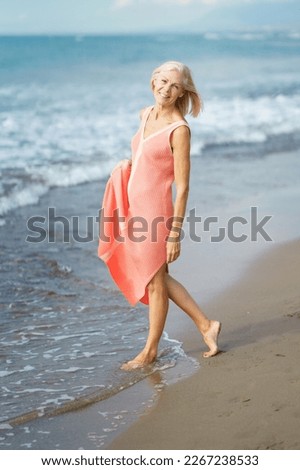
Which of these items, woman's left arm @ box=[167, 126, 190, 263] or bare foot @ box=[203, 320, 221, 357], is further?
bare foot @ box=[203, 320, 221, 357]

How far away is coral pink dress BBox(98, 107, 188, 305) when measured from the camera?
14.4 feet

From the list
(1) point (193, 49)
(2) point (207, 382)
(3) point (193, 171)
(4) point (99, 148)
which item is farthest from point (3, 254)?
(1) point (193, 49)

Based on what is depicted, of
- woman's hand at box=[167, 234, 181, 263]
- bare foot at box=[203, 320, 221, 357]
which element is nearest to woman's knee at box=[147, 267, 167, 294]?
woman's hand at box=[167, 234, 181, 263]

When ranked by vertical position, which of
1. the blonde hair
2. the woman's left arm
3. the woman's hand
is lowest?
the woman's hand

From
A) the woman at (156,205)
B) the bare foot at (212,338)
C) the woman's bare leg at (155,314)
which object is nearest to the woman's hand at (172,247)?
the woman at (156,205)

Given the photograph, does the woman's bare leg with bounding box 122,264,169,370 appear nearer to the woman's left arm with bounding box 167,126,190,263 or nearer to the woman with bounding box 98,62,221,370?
the woman with bounding box 98,62,221,370

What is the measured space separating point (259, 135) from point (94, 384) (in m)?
10.6

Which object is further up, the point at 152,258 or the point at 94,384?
the point at 152,258

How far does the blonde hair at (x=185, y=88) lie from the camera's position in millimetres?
4359

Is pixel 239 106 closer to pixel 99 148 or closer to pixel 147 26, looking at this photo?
pixel 99 148

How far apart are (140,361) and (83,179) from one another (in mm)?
6263

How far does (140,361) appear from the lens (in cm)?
457

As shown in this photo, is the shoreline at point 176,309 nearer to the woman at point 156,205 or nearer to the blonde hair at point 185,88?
the woman at point 156,205

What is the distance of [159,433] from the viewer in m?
3.63
